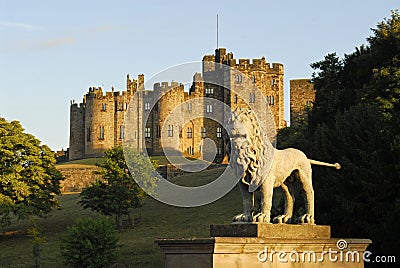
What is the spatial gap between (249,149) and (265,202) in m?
1.10

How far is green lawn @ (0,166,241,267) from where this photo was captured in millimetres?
51969

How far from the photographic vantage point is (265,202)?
1554cm

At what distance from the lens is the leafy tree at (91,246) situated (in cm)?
4816

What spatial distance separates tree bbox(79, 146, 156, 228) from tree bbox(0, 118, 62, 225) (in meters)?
3.35

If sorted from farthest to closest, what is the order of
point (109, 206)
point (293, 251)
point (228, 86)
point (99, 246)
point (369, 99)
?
point (228, 86) → point (109, 206) → point (99, 246) → point (369, 99) → point (293, 251)

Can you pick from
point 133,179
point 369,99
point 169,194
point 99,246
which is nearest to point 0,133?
point 133,179

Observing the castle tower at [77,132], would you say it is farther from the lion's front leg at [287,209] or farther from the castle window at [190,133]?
the lion's front leg at [287,209]

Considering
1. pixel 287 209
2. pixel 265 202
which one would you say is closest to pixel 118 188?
pixel 287 209

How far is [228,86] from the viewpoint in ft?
400

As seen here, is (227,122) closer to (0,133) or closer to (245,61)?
(0,133)

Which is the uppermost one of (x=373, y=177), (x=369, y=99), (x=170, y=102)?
(x=170, y=102)

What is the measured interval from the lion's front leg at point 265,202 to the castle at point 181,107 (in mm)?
102176

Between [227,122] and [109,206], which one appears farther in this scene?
[109,206]

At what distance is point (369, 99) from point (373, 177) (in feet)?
47.8
